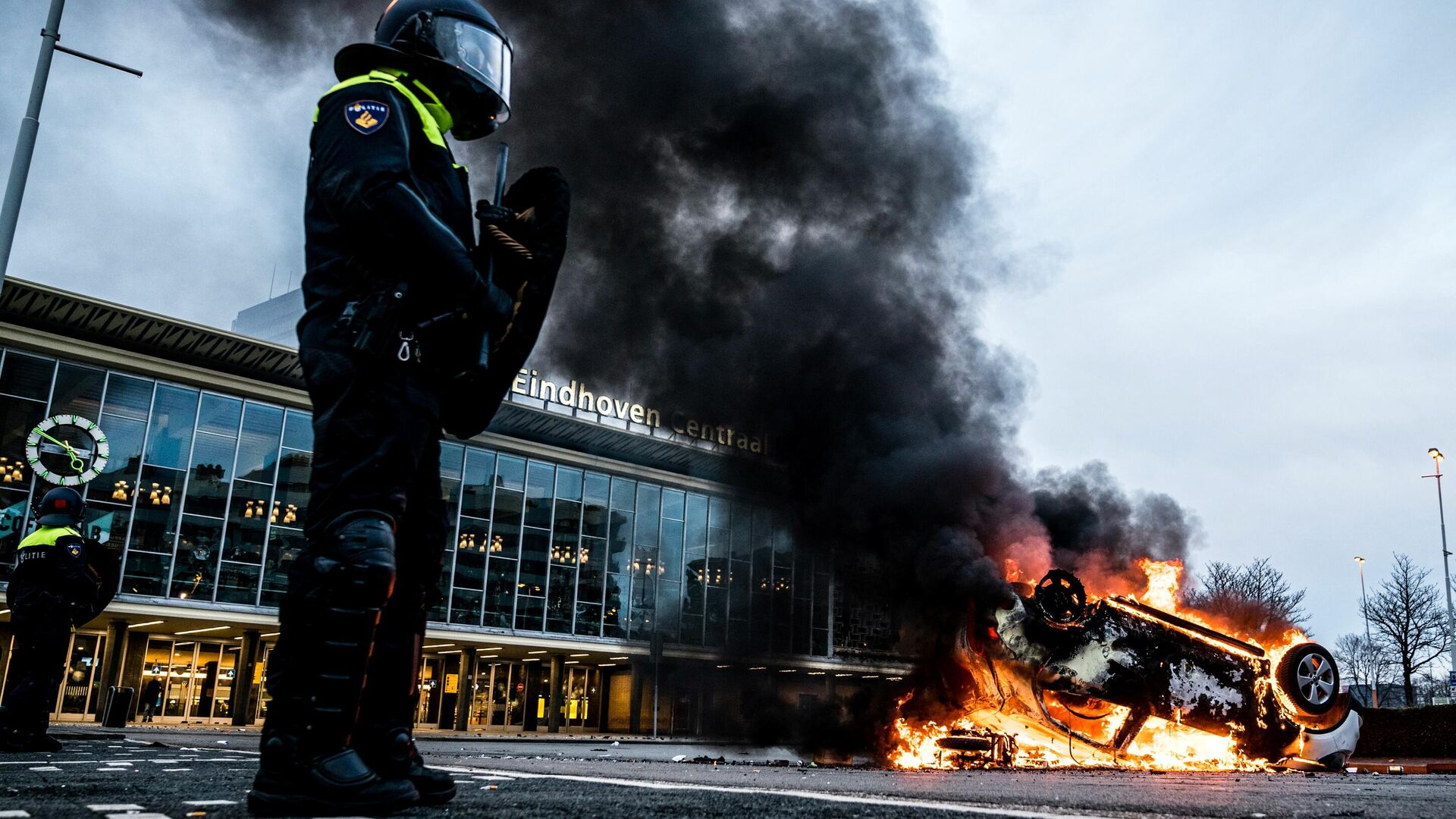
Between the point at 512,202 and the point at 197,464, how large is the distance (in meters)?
27.6

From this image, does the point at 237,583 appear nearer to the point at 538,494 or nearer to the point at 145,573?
the point at 145,573

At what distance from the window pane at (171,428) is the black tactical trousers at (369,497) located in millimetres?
27417

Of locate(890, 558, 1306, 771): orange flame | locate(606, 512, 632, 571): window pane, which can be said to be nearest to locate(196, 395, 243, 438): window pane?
locate(606, 512, 632, 571): window pane

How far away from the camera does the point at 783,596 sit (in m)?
33.2

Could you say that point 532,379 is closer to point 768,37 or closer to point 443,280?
point 768,37

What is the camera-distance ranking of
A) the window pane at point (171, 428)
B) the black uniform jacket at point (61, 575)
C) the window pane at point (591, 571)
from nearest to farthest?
the black uniform jacket at point (61, 575) → the window pane at point (171, 428) → the window pane at point (591, 571)

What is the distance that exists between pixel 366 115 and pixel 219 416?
2832 centimetres

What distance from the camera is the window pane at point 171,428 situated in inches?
1046

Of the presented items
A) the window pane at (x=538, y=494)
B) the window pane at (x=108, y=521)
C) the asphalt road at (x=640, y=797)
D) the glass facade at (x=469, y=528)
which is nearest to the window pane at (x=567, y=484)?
the glass facade at (x=469, y=528)

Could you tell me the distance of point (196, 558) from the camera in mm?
26672

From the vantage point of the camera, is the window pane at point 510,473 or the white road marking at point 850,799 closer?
the white road marking at point 850,799

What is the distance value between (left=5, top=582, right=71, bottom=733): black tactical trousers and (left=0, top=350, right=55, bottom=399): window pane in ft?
71.1

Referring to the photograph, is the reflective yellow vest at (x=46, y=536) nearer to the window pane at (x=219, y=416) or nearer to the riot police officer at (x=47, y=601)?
the riot police officer at (x=47, y=601)

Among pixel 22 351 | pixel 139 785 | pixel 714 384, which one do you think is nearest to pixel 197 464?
pixel 22 351
